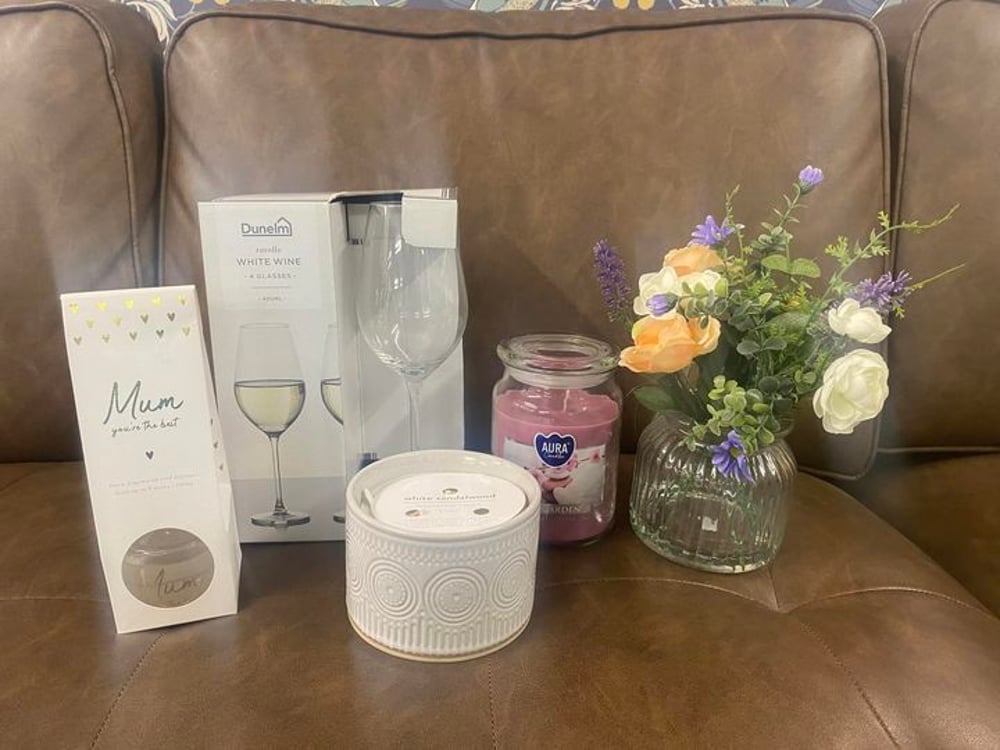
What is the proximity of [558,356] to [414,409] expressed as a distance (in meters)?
0.16

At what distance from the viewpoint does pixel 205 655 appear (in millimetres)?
631

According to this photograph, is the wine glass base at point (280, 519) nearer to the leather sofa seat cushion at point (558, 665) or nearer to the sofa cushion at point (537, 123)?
the leather sofa seat cushion at point (558, 665)

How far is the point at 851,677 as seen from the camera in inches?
24.4

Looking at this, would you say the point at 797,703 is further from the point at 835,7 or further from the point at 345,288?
the point at 835,7

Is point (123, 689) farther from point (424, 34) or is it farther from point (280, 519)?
point (424, 34)

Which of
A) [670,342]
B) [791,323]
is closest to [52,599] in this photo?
[670,342]

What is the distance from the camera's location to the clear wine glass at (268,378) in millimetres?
734

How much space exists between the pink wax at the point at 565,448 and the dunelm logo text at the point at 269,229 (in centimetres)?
26

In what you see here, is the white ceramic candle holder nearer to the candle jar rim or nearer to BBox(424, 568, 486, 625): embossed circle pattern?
BBox(424, 568, 486, 625): embossed circle pattern

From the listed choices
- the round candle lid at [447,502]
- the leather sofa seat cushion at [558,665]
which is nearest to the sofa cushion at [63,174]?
the leather sofa seat cushion at [558,665]

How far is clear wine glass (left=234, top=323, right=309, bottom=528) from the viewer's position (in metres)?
0.73

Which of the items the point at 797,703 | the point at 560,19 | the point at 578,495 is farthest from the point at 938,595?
the point at 560,19

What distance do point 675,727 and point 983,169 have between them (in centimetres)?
76

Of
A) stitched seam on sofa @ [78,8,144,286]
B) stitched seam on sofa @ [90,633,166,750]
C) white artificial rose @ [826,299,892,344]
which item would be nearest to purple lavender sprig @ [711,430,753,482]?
white artificial rose @ [826,299,892,344]
